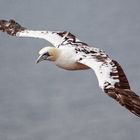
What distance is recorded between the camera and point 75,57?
27891 millimetres

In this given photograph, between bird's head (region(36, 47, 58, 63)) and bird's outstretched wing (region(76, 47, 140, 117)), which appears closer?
bird's outstretched wing (region(76, 47, 140, 117))

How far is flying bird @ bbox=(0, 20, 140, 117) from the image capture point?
21828 mm

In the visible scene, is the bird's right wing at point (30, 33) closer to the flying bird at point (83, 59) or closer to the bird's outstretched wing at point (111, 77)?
the flying bird at point (83, 59)

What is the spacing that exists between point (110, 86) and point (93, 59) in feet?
14.0

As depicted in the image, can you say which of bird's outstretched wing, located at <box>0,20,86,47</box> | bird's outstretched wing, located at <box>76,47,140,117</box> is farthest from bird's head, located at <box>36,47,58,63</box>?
bird's outstretched wing, located at <box>0,20,86,47</box>

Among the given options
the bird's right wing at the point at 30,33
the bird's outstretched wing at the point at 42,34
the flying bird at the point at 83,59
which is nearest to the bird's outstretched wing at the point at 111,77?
the flying bird at the point at 83,59

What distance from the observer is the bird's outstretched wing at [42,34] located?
31.5m

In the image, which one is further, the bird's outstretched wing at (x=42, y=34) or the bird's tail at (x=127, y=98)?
the bird's outstretched wing at (x=42, y=34)

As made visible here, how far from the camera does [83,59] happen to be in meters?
27.2

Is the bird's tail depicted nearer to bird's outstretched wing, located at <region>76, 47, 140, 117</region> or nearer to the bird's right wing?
bird's outstretched wing, located at <region>76, 47, 140, 117</region>

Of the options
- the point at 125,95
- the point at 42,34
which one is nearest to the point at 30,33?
the point at 42,34

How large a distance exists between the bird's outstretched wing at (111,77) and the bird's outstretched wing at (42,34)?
2790 mm

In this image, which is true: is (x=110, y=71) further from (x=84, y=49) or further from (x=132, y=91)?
(x=84, y=49)

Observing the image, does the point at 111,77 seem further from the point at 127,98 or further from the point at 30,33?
the point at 30,33
